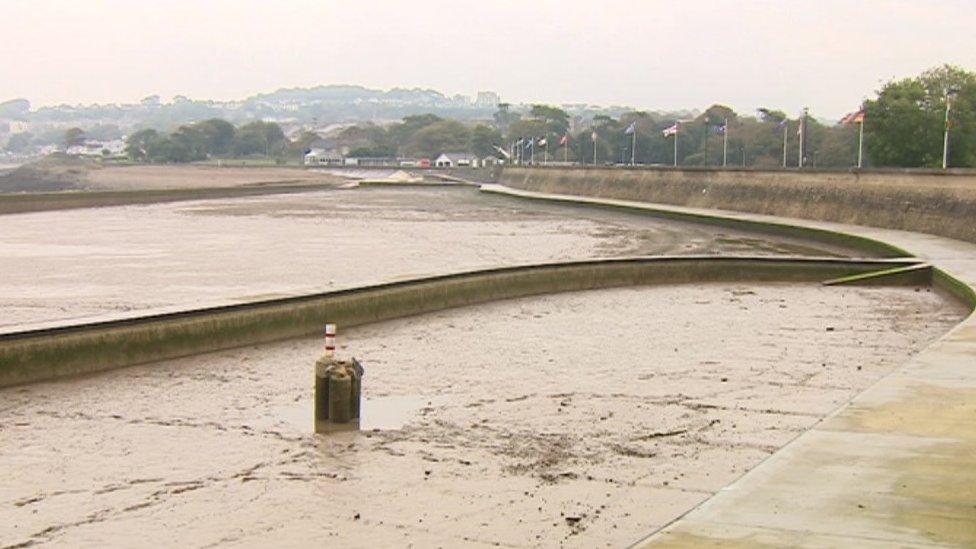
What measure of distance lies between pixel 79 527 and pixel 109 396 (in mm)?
5146

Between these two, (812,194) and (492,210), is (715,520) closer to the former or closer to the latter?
(812,194)

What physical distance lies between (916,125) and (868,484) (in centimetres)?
7893

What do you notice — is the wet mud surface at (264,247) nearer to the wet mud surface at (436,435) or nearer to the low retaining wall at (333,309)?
the low retaining wall at (333,309)

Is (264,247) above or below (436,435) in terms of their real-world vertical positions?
below

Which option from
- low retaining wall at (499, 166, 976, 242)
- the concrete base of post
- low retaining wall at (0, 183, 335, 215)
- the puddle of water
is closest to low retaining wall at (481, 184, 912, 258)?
low retaining wall at (499, 166, 976, 242)

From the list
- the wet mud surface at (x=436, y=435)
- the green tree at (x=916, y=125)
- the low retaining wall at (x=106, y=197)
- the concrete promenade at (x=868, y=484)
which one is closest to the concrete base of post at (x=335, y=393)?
the wet mud surface at (x=436, y=435)

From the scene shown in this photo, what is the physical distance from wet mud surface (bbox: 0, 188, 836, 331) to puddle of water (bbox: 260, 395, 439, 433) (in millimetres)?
3645

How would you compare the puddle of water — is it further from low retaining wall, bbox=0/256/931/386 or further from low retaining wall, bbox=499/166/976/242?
low retaining wall, bbox=499/166/976/242

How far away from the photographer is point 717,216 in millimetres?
51812

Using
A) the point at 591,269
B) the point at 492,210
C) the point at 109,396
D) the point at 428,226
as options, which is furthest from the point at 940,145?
the point at 109,396

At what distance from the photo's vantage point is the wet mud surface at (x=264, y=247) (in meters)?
24.1

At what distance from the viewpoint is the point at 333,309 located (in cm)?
1955

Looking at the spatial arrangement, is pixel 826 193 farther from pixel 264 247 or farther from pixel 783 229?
pixel 264 247

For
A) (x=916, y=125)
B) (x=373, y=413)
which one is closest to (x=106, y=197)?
(x=916, y=125)
